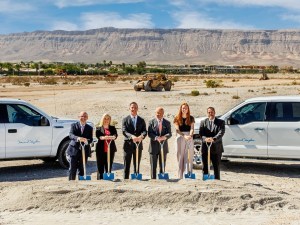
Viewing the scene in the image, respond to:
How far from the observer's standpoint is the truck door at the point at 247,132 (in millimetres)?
12242

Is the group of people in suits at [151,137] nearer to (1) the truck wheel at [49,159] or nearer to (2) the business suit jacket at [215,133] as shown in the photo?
(2) the business suit jacket at [215,133]

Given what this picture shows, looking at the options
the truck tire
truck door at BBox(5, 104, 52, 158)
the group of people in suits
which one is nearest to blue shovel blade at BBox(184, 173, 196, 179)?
the group of people in suits

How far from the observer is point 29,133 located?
40.3 ft

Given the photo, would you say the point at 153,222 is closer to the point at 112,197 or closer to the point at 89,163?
the point at 112,197

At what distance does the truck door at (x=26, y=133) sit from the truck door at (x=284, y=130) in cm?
510

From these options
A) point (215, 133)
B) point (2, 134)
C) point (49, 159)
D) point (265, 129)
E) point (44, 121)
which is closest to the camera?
point (215, 133)

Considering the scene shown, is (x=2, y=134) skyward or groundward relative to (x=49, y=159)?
skyward

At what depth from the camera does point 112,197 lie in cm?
901

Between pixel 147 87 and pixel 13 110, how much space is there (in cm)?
3693

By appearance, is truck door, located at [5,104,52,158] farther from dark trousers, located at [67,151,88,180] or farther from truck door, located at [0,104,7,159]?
dark trousers, located at [67,151,88,180]

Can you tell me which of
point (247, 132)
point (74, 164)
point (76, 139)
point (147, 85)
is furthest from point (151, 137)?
point (147, 85)

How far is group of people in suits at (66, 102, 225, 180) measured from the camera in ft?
33.8

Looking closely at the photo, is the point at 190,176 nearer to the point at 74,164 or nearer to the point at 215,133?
the point at 215,133

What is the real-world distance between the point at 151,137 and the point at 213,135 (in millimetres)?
1196
